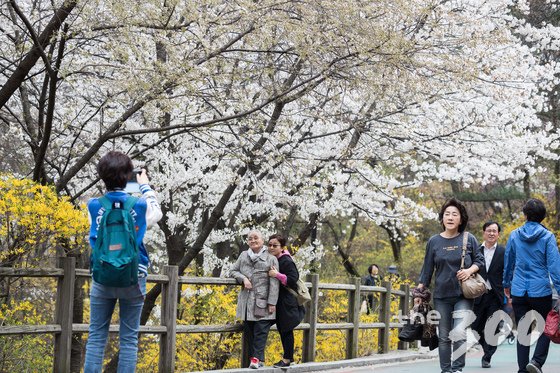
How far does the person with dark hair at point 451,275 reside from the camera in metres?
9.50

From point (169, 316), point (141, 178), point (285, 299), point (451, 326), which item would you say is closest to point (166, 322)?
point (169, 316)

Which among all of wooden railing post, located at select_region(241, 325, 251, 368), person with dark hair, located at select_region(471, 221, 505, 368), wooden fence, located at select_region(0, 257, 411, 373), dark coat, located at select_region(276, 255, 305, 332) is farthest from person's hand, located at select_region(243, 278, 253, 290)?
person with dark hair, located at select_region(471, 221, 505, 368)

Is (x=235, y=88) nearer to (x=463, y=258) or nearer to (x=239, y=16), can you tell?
(x=239, y=16)

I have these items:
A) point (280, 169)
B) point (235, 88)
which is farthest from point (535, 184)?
point (235, 88)

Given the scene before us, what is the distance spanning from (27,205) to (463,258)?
4.14 m

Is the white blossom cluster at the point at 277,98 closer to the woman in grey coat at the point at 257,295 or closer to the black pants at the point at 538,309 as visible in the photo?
→ the woman in grey coat at the point at 257,295

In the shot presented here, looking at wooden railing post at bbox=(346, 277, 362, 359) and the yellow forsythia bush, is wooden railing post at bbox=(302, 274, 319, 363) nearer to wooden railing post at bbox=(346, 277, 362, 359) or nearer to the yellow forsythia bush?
wooden railing post at bbox=(346, 277, 362, 359)

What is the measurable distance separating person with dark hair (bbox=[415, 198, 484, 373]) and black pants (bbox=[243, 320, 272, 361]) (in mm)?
2608

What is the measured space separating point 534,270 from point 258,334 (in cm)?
348

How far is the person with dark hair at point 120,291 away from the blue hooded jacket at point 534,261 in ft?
14.3

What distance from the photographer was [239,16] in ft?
37.9

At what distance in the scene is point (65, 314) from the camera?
941 centimetres

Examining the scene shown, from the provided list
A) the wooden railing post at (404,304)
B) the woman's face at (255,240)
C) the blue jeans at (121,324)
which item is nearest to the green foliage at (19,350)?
the woman's face at (255,240)

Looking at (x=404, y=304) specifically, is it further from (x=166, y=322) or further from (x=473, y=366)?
(x=166, y=322)
